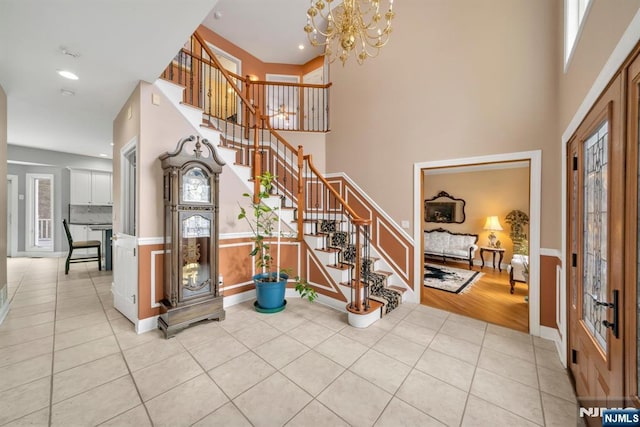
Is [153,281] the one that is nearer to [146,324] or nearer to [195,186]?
[146,324]

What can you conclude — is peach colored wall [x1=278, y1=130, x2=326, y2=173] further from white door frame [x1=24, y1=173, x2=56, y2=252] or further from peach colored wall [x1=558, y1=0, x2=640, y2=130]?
white door frame [x1=24, y1=173, x2=56, y2=252]

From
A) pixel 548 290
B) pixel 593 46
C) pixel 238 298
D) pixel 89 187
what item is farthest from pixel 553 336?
pixel 89 187

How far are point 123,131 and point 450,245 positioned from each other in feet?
23.2

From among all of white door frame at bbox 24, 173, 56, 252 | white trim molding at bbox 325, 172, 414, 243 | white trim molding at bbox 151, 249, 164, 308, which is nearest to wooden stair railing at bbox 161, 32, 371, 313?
white trim molding at bbox 325, 172, 414, 243

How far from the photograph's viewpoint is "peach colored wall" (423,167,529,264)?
5.71 m

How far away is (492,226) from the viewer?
5730 millimetres

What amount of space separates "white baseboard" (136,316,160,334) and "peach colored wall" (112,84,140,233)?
1.11 m

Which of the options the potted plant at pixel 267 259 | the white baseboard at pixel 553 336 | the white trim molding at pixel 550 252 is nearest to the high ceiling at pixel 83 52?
the potted plant at pixel 267 259

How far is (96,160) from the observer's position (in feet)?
22.7

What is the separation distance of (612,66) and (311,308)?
11.2 ft

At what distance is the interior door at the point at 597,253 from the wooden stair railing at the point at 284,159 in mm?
1816

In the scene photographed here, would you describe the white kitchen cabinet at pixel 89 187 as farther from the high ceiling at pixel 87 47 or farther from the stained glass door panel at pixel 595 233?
the stained glass door panel at pixel 595 233

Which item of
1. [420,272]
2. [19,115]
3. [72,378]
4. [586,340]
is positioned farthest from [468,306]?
[19,115]

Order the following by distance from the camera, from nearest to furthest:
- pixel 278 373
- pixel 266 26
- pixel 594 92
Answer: pixel 594 92, pixel 278 373, pixel 266 26
